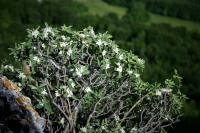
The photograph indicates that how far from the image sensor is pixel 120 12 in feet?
469

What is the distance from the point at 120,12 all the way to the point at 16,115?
13689 centimetres

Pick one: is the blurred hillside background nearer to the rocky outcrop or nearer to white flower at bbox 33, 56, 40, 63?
white flower at bbox 33, 56, 40, 63

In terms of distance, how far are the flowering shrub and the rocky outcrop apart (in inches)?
43.9

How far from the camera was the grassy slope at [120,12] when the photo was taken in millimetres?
134488

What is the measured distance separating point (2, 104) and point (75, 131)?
77.1 inches

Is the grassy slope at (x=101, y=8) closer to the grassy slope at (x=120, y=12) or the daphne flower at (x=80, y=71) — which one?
the grassy slope at (x=120, y=12)

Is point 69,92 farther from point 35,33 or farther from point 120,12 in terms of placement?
point 120,12

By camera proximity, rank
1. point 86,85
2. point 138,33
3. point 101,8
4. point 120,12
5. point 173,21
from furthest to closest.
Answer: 1. point 120,12
2. point 173,21
3. point 101,8
4. point 138,33
5. point 86,85

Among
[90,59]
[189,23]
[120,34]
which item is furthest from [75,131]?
[189,23]

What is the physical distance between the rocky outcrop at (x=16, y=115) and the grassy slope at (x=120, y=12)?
407 feet

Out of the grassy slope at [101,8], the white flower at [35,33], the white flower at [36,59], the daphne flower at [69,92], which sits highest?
the grassy slope at [101,8]

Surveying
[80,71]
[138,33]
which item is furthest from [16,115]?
[138,33]

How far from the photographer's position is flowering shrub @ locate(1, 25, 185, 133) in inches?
340

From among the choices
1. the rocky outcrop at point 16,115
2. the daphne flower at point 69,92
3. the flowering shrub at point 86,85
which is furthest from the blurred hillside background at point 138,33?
the rocky outcrop at point 16,115
